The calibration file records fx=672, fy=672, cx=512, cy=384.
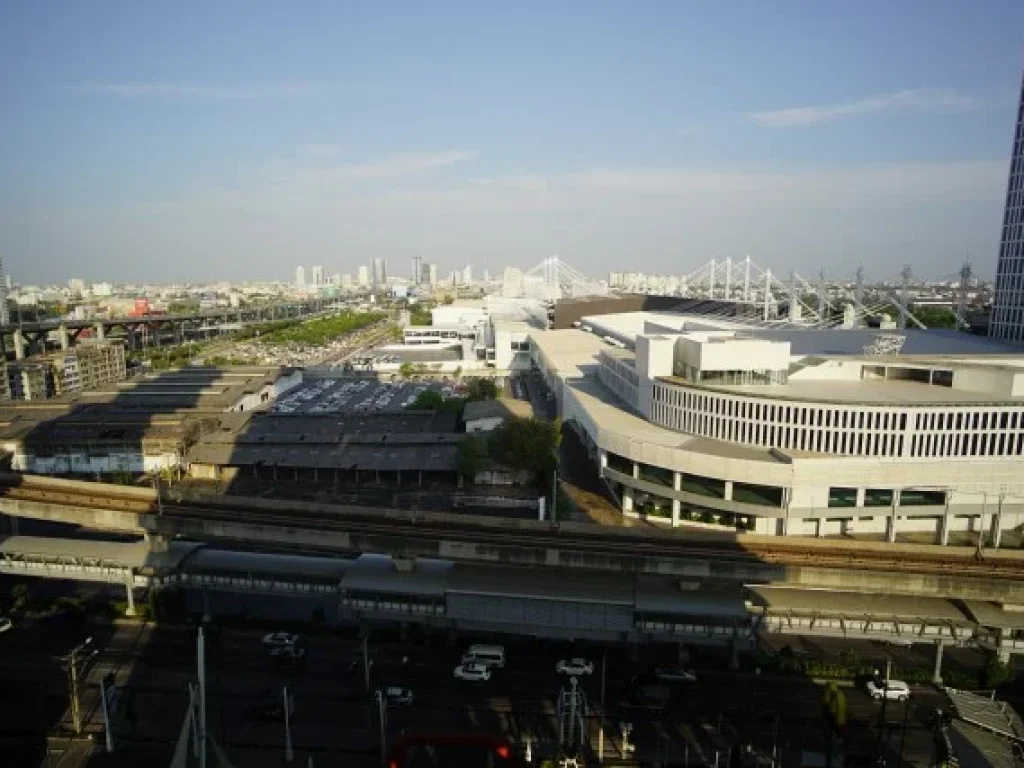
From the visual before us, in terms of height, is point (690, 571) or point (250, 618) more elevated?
point (690, 571)

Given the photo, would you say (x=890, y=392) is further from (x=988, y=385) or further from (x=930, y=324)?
(x=930, y=324)

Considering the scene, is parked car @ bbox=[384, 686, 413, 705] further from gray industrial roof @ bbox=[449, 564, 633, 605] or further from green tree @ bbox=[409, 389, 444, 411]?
green tree @ bbox=[409, 389, 444, 411]

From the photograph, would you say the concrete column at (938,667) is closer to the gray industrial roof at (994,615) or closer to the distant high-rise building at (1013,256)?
the gray industrial roof at (994,615)

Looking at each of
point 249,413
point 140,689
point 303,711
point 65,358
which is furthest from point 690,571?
point 65,358

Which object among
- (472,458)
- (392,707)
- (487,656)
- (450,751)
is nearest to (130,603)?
(392,707)

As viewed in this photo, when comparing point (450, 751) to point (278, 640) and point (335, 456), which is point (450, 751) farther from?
point (335, 456)

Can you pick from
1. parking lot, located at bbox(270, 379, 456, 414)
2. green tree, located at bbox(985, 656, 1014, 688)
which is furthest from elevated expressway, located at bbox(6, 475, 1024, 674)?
parking lot, located at bbox(270, 379, 456, 414)

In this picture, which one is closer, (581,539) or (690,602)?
(690,602)
